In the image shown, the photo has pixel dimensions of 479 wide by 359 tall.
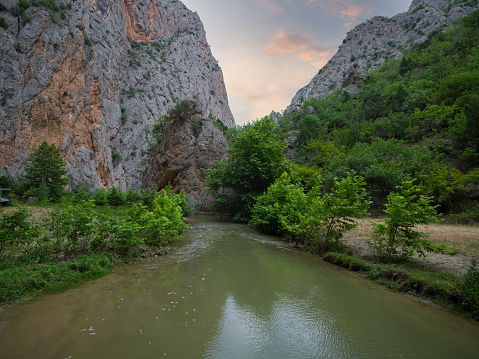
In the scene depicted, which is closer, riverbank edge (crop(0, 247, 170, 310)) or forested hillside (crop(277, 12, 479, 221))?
riverbank edge (crop(0, 247, 170, 310))

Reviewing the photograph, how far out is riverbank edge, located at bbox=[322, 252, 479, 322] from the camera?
14.3 ft

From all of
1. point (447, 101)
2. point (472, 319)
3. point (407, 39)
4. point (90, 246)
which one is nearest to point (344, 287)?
point (472, 319)

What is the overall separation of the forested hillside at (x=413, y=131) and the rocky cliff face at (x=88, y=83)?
53.1 ft

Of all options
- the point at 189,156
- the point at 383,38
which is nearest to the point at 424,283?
the point at 189,156

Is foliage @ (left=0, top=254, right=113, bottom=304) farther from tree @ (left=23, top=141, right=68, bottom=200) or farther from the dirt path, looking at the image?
tree @ (left=23, top=141, right=68, bottom=200)

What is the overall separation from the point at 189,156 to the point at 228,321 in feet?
81.8

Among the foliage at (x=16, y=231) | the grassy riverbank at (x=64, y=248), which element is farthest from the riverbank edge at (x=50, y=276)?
the foliage at (x=16, y=231)

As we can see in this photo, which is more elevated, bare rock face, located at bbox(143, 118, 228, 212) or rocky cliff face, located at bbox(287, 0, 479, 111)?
rocky cliff face, located at bbox(287, 0, 479, 111)

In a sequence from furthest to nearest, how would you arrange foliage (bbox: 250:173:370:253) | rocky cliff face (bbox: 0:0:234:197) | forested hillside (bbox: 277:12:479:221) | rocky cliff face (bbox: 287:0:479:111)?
rocky cliff face (bbox: 287:0:479:111), rocky cliff face (bbox: 0:0:234:197), forested hillside (bbox: 277:12:479:221), foliage (bbox: 250:173:370:253)

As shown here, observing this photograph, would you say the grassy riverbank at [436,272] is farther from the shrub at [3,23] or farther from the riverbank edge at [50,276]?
the shrub at [3,23]

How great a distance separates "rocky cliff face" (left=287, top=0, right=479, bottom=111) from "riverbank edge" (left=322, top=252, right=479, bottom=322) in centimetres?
5431

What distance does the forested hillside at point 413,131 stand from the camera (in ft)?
50.6

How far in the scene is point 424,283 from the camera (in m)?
5.20

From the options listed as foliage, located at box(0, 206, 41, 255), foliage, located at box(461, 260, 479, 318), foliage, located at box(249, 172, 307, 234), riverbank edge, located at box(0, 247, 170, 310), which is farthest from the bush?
foliage, located at box(461, 260, 479, 318)
